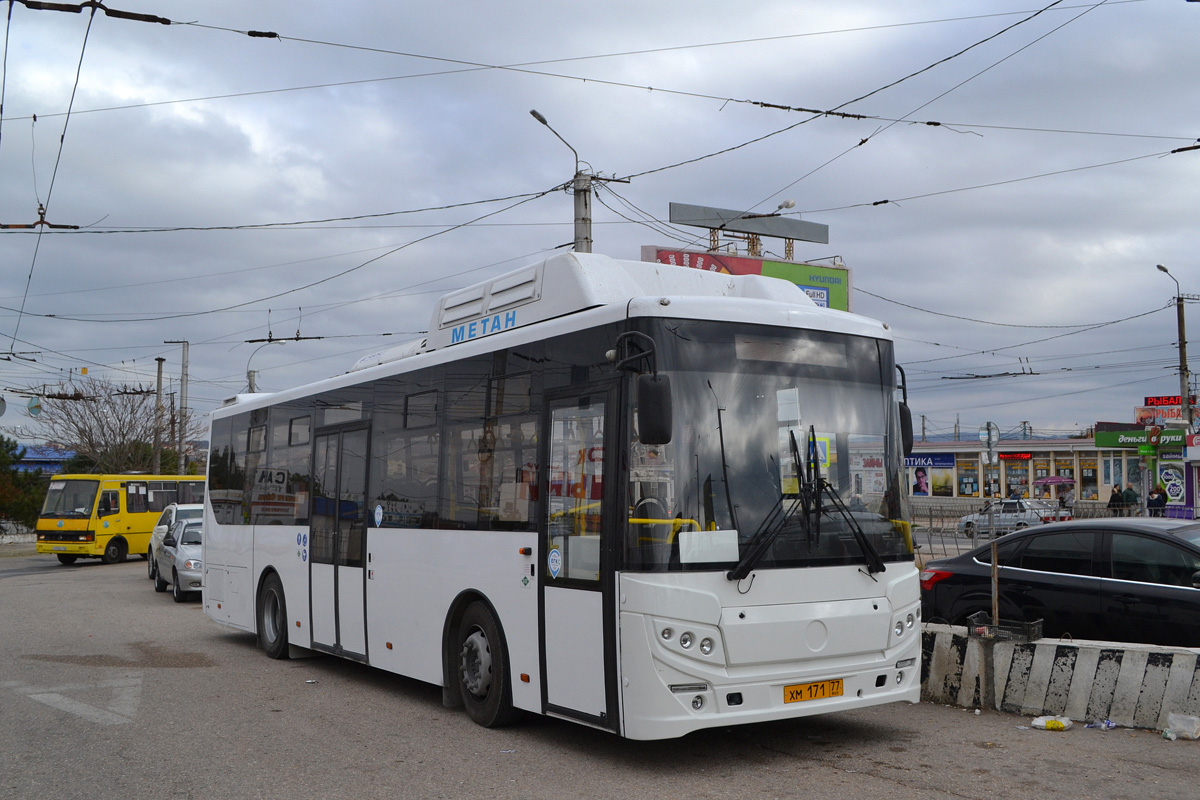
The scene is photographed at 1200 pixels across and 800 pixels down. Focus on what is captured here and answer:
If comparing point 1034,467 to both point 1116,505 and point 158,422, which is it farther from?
point 158,422

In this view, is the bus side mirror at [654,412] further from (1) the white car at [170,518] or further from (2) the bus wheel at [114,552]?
(2) the bus wheel at [114,552]

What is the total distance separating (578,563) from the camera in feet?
23.9

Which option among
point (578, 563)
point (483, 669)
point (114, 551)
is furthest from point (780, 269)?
point (578, 563)

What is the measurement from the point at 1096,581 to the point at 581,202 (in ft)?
42.7

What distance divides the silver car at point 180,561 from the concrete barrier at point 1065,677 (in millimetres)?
14899

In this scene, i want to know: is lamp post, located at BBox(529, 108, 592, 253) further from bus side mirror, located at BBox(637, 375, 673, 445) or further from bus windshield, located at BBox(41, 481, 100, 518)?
bus windshield, located at BBox(41, 481, 100, 518)

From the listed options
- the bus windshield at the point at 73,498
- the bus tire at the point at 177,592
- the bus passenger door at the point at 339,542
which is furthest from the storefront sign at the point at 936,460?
the bus passenger door at the point at 339,542

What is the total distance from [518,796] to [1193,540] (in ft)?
19.5

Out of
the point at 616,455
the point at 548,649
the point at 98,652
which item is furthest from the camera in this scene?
the point at 98,652

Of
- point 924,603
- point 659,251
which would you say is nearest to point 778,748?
point 924,603

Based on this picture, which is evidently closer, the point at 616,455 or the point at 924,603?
the point at 616,455

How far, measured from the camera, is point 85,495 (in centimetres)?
3431

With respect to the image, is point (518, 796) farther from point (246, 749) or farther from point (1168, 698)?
point (1168, 698)

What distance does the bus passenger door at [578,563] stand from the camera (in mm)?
6965
